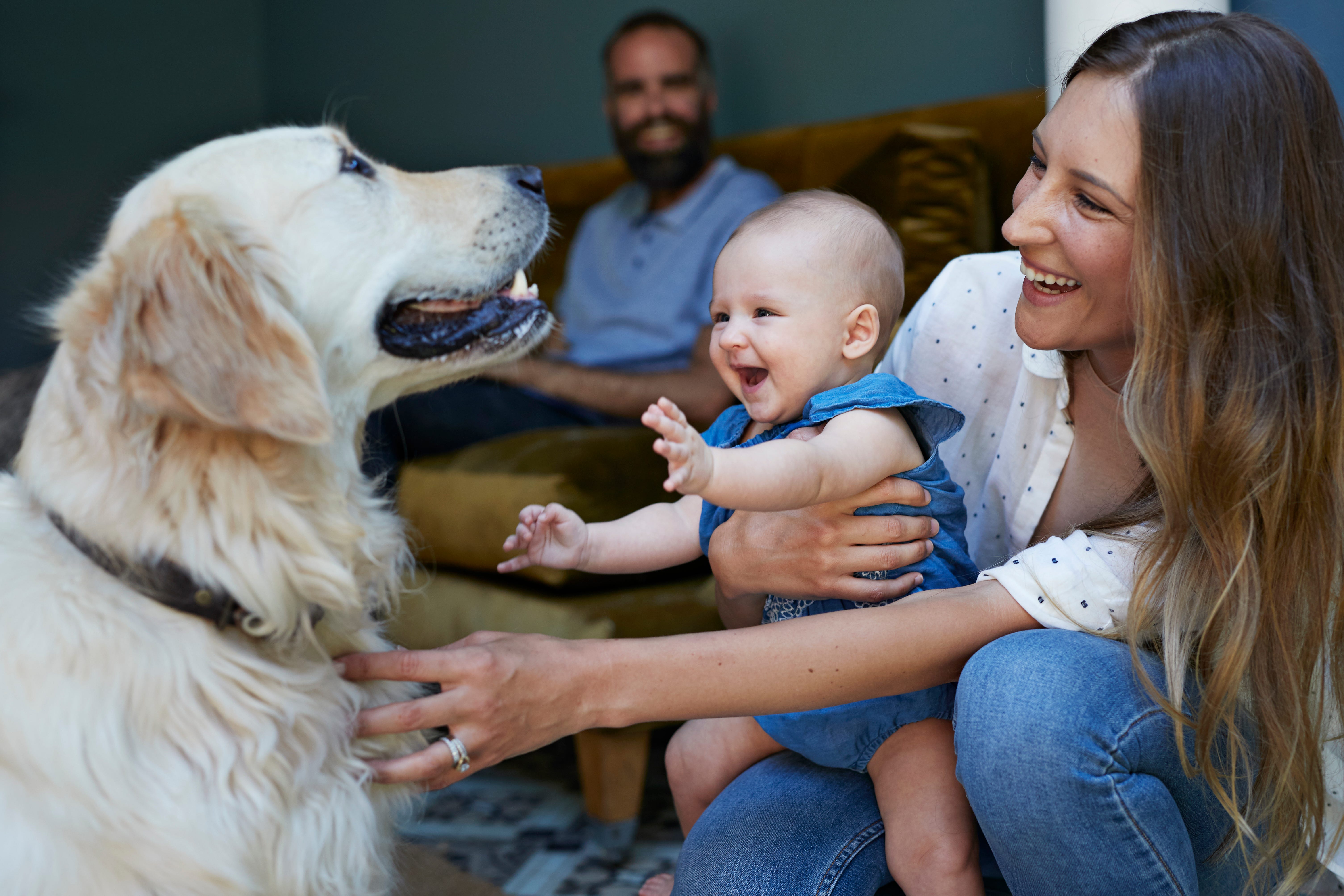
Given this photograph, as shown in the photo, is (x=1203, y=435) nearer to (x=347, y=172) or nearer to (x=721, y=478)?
(x=721, y=478)

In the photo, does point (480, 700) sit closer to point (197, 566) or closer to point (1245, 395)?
point (197, 566)

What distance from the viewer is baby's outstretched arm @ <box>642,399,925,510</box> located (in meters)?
0.80

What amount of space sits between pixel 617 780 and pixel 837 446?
95 cm

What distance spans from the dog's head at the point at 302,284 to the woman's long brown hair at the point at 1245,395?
0.59 metres

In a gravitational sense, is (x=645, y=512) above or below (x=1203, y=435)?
below

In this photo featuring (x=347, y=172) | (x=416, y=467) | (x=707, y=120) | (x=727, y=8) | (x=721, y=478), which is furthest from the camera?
(x=727, y=8)

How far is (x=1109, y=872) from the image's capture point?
2.89 ft

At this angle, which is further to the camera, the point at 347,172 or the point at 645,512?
the point at 645,512

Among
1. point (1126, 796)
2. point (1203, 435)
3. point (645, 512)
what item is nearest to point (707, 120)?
point (645, 512)

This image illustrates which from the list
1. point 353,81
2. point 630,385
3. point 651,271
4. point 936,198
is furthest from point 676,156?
point 353,81

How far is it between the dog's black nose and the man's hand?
0.42 metres

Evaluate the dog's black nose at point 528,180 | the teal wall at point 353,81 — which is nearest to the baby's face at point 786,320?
the dog's black nose at point 528,180

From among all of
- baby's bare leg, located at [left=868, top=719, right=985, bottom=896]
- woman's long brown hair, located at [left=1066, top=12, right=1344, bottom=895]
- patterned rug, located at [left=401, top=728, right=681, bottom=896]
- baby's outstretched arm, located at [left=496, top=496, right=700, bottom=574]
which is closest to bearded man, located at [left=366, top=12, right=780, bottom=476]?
patterned rug, located at [left=401, top=728, right=681, bottom=896]

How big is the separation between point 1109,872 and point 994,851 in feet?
0.31
